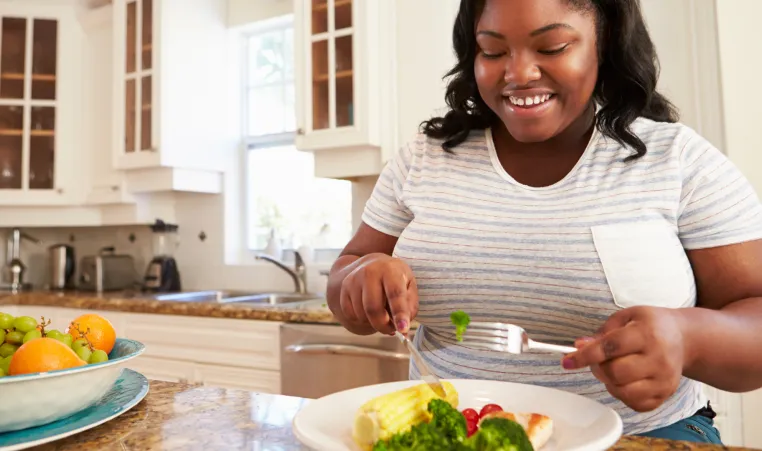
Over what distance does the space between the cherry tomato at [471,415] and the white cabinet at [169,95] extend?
2446 millimetres

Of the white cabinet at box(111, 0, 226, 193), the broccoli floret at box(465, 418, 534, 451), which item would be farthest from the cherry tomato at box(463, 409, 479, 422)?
the white cabinet at box(111, 0, 226, 193)

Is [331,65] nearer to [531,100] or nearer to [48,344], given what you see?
[531,100]

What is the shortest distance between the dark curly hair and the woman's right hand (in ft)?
1.03

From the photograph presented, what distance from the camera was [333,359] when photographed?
79.6 inches

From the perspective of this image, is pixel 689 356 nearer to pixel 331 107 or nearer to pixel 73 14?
pixel 331 107

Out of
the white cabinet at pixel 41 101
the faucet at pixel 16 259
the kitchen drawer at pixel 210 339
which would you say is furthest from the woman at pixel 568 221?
the faucet at pixel 16 259

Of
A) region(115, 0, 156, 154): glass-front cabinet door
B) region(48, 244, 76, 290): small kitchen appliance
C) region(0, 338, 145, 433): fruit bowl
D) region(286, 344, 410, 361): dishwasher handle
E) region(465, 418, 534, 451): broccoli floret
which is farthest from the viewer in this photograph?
region(48, 244, 76, 290): small kitchen appliance

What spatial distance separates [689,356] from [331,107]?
Result: 1.99m

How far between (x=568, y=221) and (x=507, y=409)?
30cm

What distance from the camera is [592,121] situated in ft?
3.24

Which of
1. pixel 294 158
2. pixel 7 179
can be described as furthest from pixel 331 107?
pixel 7 179

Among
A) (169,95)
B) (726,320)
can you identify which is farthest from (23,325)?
(169,95)

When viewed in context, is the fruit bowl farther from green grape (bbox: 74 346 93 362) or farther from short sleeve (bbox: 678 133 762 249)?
short sleeve (bbox: 678 133 762 249)

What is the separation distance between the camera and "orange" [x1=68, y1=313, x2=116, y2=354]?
2.65ft
